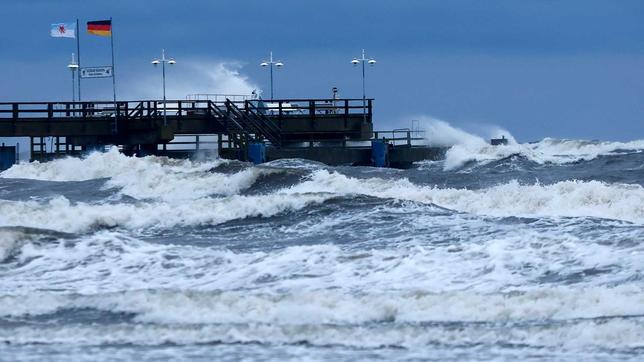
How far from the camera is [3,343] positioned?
13.1 meters

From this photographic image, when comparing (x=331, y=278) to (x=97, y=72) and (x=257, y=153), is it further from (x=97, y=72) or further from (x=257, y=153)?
(x=97, y=72)

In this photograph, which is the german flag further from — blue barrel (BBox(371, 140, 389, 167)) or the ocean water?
the ocean water

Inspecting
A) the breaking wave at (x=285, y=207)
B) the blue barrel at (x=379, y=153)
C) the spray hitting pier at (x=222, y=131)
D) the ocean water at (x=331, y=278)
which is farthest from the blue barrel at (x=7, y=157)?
the ocean water at (x=331, y=278)

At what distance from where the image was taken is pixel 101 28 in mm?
48844

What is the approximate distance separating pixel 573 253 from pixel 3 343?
24.1 feet

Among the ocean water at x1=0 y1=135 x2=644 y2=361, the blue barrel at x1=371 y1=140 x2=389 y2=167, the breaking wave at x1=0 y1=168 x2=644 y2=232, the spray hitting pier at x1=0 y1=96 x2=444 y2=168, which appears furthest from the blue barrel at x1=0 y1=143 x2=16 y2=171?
the ocean water at x1=0 y1=135 x2=644 y2=361

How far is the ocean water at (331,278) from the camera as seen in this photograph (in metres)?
12.6

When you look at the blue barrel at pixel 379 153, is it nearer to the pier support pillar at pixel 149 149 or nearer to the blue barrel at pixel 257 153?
the blue barrel at pixel 257 153

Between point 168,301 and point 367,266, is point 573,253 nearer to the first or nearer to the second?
Answer: point 367,266

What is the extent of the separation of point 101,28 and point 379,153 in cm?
1177

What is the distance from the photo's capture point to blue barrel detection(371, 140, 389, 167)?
45000mm

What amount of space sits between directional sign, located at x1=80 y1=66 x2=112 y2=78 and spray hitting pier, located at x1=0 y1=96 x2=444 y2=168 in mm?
1142

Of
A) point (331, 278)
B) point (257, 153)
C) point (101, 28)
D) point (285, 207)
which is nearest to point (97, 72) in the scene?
point (101, 28)

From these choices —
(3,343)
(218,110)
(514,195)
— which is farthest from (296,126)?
(3,343)
